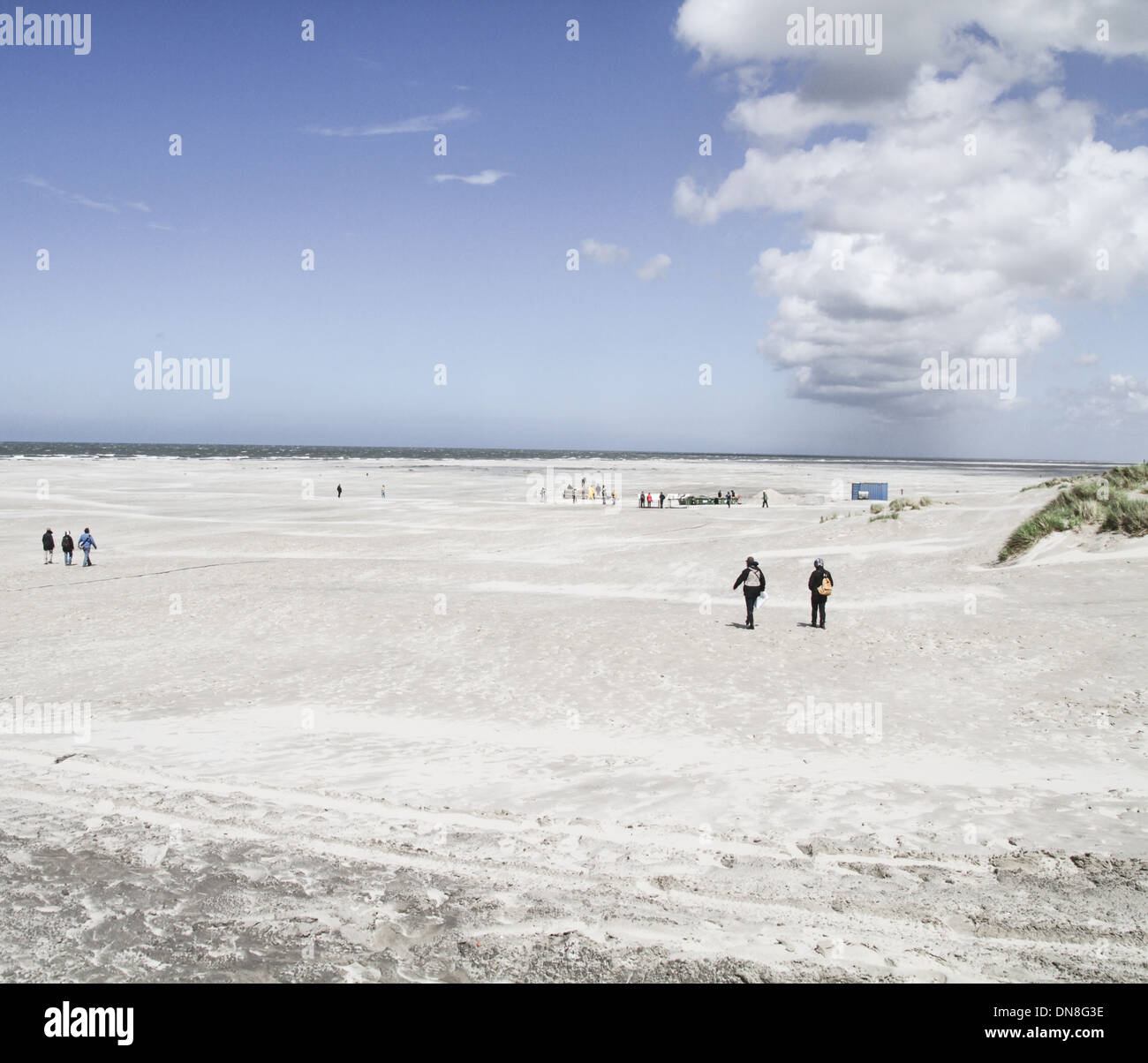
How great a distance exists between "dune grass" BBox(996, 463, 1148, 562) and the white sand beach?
763mm

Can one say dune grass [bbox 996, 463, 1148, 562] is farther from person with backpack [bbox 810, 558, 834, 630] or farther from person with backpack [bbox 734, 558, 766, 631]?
person with backpack [bbox 734, 558, 766, 631]

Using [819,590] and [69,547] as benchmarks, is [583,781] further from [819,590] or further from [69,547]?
[69,547]

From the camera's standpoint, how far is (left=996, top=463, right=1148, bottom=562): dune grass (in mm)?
20281

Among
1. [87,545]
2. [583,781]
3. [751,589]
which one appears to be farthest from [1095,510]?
[87,545]

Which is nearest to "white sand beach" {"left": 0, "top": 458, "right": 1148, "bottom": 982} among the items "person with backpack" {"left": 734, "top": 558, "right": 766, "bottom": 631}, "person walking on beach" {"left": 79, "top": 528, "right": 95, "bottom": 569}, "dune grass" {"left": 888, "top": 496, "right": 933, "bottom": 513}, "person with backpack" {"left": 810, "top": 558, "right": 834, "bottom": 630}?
"person with backpack" {"left": 734, "top": 558, "right": 766, "bottom": 631}

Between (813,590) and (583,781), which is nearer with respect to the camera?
(583,781)

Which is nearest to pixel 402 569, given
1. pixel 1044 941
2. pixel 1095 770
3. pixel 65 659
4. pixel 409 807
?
pixel 65 659

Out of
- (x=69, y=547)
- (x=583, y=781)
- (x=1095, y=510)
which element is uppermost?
(x=1095, y=510)

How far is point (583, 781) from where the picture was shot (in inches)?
324

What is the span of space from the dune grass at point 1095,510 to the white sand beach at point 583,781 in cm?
76

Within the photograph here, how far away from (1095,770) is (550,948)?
6596 mm

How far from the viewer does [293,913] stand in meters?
5.39

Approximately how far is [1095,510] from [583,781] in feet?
64.3
